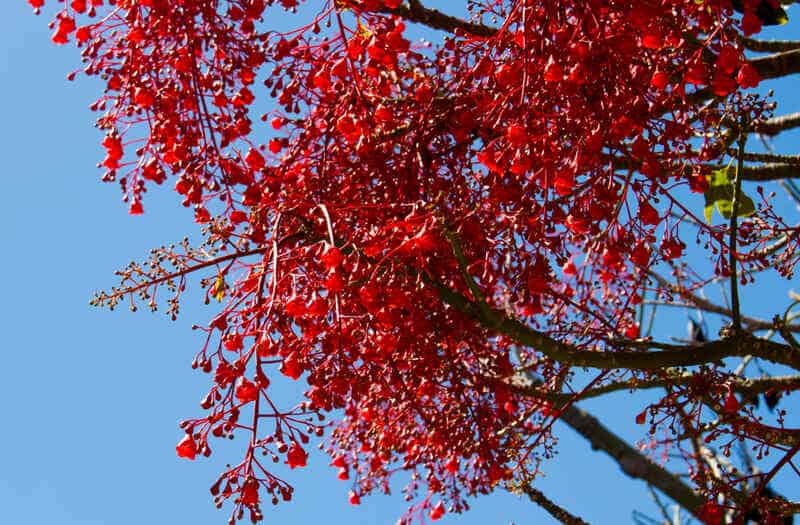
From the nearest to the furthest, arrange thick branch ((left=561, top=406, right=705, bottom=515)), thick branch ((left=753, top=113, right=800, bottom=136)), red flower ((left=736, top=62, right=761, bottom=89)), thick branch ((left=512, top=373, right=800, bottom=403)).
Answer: red flower ((left=736, top=62, right=761, bottom=89)), thick branch ((left=512, top=373, right=800, bottom=403)), thick branch ((left=753, top=113, right=800, bottom=136)), thick branch ((left=561, top=406, right=705, bottom=515))

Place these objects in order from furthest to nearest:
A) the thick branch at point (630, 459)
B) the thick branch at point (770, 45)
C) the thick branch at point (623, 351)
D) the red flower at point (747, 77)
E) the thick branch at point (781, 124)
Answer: the thick branch at point (630, 459), the thick branch at point (781, 124), the thick branch at point (770, 45), the red flower at point (747, 77), the thick branch at point (623, 351)

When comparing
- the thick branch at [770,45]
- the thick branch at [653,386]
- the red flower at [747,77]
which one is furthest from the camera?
the thick branch at [770,45]

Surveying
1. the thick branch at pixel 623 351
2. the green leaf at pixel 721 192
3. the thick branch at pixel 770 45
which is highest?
the thick branch at pixel 770 45

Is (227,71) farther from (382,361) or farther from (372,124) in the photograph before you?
(382,361)

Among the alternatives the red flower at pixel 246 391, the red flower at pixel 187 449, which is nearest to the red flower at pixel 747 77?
the red flower at pixel 246 391

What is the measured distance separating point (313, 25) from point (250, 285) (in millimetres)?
833

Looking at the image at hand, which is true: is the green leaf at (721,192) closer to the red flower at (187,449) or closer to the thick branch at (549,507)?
the thick branch at (549,507)

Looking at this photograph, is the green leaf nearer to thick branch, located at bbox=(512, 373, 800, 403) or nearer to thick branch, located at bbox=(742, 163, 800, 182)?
thick branch, located at bbox=(742, 163, 800, 182)

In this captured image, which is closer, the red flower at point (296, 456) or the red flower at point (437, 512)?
the red flower at point (296, 456)

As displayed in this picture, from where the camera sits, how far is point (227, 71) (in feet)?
9.11

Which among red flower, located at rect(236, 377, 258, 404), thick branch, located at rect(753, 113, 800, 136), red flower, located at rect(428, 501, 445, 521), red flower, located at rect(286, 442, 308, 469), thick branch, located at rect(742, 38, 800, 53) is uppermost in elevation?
thick branch, located at rect(742, 38, 800, 53)

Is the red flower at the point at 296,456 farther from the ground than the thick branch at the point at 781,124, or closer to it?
closer to it

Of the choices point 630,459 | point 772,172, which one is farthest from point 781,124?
point 630,459

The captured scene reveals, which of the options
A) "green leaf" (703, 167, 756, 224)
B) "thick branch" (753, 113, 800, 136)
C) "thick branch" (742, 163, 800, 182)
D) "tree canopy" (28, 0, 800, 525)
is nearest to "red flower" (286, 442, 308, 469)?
"tree canopy" (28, 0, 800, 525)
